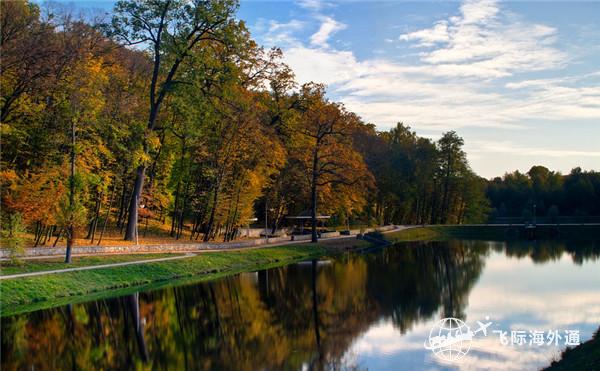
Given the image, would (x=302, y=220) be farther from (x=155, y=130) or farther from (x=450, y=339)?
(x=450, y=339)

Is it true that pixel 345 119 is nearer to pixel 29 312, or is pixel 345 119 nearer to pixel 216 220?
pixel 216 220

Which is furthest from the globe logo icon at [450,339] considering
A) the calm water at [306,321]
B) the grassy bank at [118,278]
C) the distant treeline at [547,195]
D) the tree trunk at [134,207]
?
the distant treeline at [547,195]

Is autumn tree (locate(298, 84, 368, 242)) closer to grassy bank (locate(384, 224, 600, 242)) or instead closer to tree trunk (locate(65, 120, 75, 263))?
grassy bank (locate(384, 224, 600, 242))

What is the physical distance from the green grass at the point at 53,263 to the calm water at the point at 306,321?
4.72 metres

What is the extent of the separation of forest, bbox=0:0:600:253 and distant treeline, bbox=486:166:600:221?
57.2 meters

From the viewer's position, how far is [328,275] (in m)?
36.3

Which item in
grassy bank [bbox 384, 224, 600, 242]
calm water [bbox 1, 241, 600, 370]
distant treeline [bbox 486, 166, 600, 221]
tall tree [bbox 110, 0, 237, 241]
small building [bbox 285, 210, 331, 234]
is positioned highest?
tall tree [bbox 110, 0, 237, 241]

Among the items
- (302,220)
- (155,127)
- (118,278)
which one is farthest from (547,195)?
(118,278)

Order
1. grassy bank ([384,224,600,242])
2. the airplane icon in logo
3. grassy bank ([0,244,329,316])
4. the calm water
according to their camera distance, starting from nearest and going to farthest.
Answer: the calm water < the airplane icon in logo < grassy bank ([0,244,329,316]) < grassy bank ([384,224,600,242])

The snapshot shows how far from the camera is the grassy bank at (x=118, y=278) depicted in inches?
945

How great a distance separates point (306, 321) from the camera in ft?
72.3

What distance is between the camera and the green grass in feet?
87.0

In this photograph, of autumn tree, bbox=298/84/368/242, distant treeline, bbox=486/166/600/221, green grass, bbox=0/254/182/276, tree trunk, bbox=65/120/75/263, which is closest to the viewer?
green grass, bbox=0/254/182/276

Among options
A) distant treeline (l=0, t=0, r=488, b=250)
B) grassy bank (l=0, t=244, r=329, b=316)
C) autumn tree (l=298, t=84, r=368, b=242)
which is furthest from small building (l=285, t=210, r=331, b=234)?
grassy bank (l=0, t=244, r=329, b=316)
